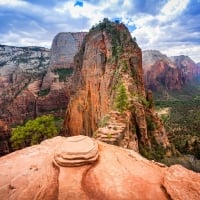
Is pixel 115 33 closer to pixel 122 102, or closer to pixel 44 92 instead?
pixel 122 102

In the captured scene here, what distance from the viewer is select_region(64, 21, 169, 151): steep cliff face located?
30156 mm

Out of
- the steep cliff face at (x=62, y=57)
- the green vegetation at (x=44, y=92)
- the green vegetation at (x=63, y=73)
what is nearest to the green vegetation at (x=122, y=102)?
the steep cliff face at (x=62, y=57)

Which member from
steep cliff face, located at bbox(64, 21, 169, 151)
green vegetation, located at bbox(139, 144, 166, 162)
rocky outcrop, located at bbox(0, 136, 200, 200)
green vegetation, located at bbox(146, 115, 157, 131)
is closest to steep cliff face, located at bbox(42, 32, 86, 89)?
steep cliff face, located at bbox(64, 21, 169, 151)

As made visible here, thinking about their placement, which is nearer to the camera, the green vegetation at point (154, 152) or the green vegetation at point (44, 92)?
the green vegetation at point (154, 152)

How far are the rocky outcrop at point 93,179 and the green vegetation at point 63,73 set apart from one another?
83625 mm

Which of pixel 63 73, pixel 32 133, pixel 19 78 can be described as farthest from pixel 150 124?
pixel 19 78

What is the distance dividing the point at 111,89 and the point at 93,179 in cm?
2948

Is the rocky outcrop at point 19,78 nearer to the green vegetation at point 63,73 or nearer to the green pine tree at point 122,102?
the green vegetation at point 63,73

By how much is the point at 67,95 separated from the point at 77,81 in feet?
116

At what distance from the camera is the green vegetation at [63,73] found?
9359 centimetres

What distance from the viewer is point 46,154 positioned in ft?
36.7

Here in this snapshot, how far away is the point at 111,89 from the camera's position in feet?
125

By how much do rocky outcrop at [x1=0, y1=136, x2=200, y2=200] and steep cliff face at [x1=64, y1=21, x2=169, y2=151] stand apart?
13780 mm

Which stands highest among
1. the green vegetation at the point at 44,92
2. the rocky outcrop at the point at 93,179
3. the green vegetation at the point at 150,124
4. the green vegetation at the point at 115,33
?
the green vegetation at the point at 115,33
